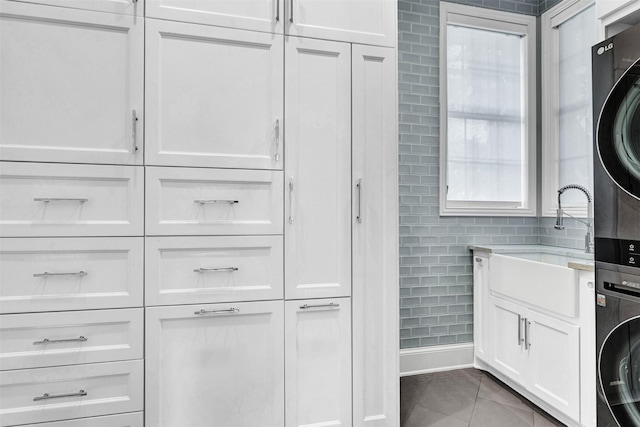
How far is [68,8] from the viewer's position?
1608 millimetres

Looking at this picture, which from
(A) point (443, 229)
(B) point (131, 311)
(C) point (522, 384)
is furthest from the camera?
(A) point (443, 229)

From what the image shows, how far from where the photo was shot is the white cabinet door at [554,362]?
6.45 ft

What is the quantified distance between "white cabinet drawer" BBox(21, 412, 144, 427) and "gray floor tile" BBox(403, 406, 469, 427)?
1.39 meters

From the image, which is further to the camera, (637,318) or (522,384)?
(522,384)

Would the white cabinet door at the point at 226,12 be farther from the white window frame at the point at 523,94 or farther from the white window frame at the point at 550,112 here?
the white window frame at the point at 550,112

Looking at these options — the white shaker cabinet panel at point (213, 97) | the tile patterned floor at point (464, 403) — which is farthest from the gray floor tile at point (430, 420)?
the white shaker cabinet panel at point (213, 97)

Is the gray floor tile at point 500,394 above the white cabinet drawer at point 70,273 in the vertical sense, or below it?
below

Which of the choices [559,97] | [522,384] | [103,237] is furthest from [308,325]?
[559,97]

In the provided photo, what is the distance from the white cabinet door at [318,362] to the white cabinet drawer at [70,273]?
0.73 metres

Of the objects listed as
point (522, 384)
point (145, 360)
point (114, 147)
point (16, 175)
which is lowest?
point (522, 384)

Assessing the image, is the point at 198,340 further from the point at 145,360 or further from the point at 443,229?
the point at 443,229

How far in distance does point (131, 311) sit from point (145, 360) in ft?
0.74

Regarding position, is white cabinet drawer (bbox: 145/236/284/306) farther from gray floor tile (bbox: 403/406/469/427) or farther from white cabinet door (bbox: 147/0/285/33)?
gray floor tile (bbox: 403/406/469/427)

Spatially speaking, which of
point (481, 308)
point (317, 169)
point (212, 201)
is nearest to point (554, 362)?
point (481, 308)
